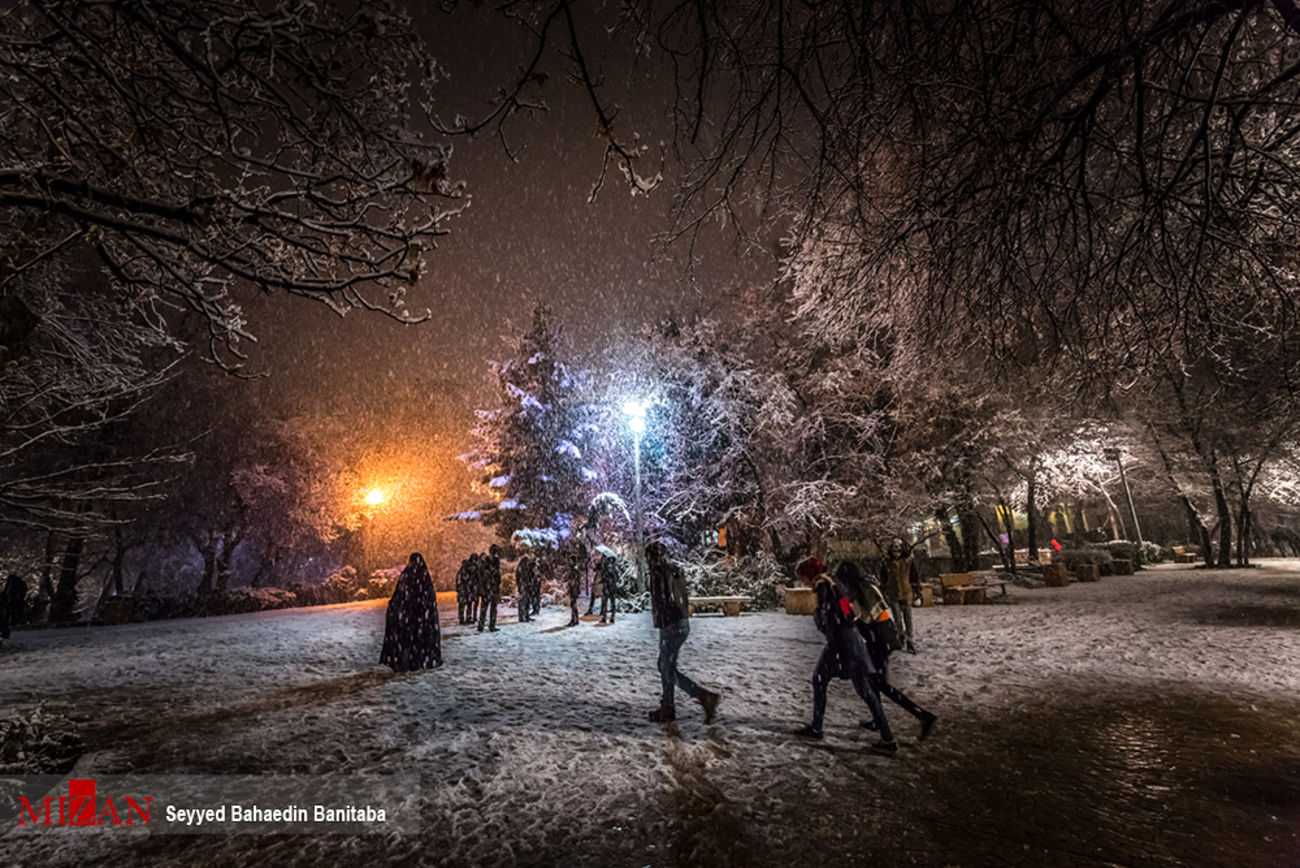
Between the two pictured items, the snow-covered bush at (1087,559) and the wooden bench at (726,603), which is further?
the snow-covered bush at (1087,559)

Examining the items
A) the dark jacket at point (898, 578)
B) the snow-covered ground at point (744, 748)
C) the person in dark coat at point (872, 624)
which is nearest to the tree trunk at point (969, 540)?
the snow-covered ground at point (744, 748)

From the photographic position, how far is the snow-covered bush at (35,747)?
15.6 feet

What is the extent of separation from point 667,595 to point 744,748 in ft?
5.65

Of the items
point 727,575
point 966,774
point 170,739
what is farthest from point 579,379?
point 966,774

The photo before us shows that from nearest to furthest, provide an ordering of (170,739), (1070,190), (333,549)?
1. (1070,190)
2. (170,739)
3. (333,549)

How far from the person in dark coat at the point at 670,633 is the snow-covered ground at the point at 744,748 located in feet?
0.82

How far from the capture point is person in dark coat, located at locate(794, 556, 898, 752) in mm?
4949

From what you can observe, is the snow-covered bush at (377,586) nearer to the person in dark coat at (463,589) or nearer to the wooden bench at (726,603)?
the person in dark coat at (463,589)

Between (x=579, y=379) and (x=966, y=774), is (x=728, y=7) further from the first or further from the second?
(x=579, y=379)

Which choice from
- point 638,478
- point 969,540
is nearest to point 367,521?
point 638,478

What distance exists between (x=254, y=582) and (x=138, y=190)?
3208cm

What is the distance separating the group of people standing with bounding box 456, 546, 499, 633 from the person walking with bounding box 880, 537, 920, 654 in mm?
10010

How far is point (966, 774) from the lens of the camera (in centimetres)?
438

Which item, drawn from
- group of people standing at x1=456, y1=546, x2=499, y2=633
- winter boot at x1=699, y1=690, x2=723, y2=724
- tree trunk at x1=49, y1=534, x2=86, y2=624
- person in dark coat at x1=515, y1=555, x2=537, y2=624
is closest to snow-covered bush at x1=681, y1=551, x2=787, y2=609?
person in dark coat at x1=515, y1=555, x2=537, y2=624
